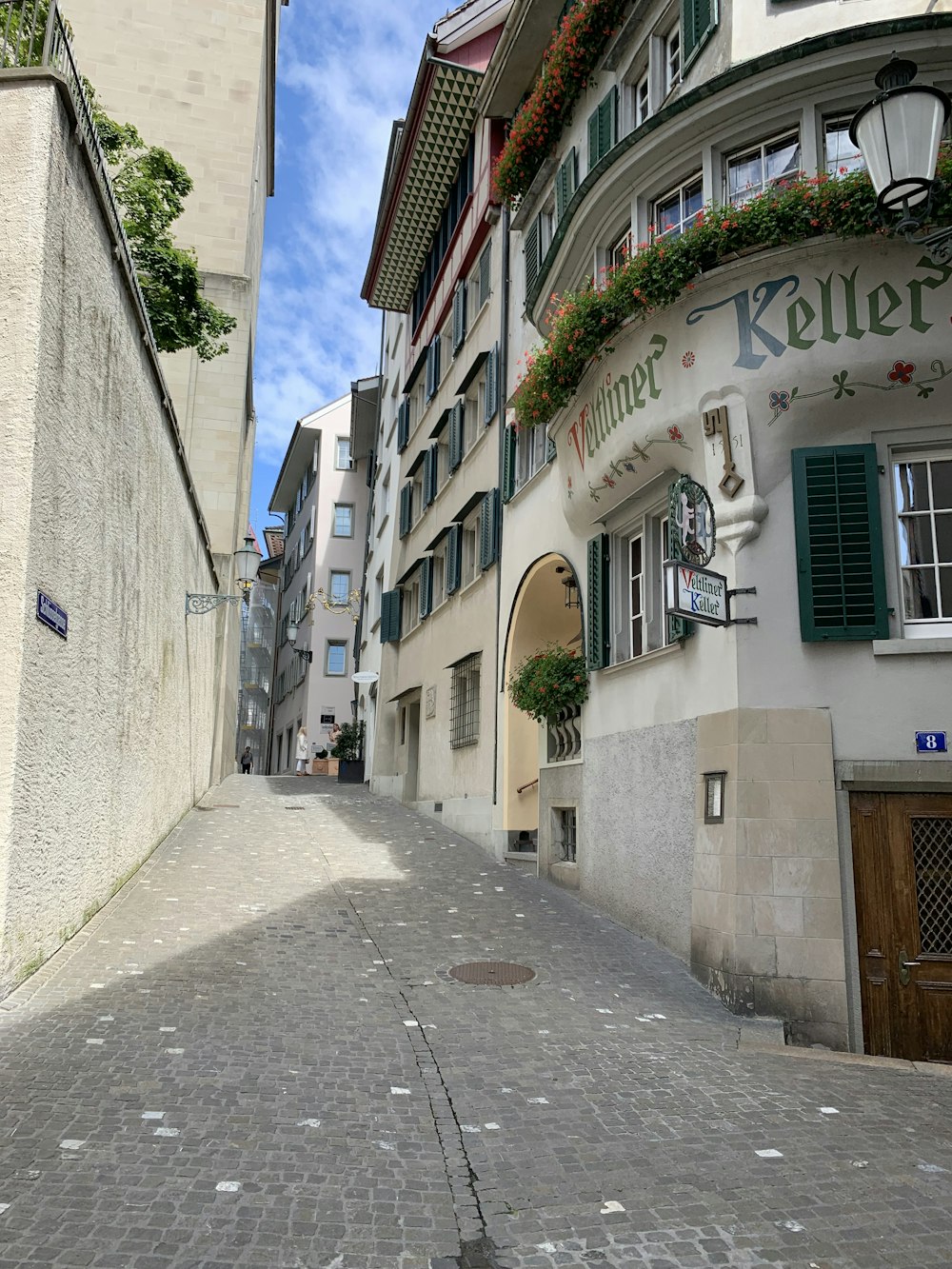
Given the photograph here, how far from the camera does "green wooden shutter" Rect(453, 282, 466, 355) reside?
19.4 metres

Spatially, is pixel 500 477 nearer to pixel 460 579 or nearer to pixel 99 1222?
pixel 460 579

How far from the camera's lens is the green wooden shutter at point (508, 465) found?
49.7 ft

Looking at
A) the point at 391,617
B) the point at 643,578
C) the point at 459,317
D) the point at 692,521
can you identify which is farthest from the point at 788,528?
the point at 391,617

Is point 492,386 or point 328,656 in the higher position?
point 492,386

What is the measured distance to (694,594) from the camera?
24.9 feet

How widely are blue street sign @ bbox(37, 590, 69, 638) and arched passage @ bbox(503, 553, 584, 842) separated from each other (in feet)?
25.2

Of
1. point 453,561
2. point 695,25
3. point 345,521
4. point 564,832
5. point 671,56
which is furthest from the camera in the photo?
point 345,521

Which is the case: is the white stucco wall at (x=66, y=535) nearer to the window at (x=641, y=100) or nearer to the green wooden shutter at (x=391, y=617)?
the window at (x=641, y=100)

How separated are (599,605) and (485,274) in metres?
9.47

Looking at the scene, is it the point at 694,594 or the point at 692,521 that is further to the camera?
the point at 692,521

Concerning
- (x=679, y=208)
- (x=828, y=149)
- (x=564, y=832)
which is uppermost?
(x=679, y=208)

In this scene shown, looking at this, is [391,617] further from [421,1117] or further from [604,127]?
[421,1117]

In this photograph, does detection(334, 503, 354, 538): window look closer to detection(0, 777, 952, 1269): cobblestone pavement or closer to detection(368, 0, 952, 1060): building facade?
detection(368, 0, 952, 1060): building facade

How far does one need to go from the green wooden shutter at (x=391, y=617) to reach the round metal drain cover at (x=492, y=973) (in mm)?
15911
